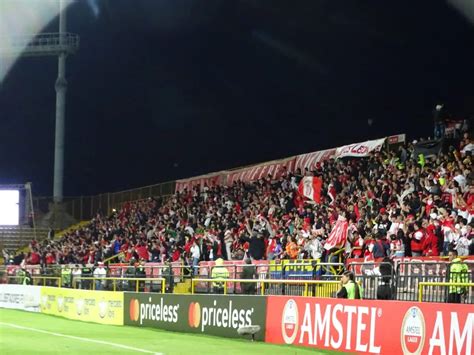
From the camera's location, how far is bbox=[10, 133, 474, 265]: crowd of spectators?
2205 centimetres

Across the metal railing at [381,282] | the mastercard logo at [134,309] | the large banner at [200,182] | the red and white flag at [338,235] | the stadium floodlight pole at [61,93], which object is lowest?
the mastercard logo at [134,309]

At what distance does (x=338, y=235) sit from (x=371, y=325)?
9.47 metres

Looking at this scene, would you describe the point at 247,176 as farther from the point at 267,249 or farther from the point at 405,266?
the point at 405,266

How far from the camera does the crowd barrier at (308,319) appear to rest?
14.3m

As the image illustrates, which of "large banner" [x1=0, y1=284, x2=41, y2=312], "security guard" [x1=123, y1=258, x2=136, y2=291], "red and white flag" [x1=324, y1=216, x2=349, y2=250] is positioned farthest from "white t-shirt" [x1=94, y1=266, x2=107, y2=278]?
"red and white flag" [x1=324, y1=216, x2=349, y2=250]

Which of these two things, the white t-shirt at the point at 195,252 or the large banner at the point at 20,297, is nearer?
the white t-shirt at the point at 195,252

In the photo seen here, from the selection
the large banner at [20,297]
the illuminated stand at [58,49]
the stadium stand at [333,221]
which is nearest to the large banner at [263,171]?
the stadium stand at [333,221]

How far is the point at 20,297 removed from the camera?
3675cm

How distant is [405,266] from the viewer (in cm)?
1653

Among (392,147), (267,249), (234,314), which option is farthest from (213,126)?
(234,314)

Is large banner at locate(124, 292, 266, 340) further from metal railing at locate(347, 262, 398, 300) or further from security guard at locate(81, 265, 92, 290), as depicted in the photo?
security guard at locate(81, 265, 92, 290)

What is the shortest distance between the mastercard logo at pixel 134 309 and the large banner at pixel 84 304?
0.64 metres

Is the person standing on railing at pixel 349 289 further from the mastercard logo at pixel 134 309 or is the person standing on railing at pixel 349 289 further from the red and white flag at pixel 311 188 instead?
the red and white flag at pixel 311 188

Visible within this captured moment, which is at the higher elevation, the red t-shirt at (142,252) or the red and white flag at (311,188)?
the red and white flag at (311,188)
